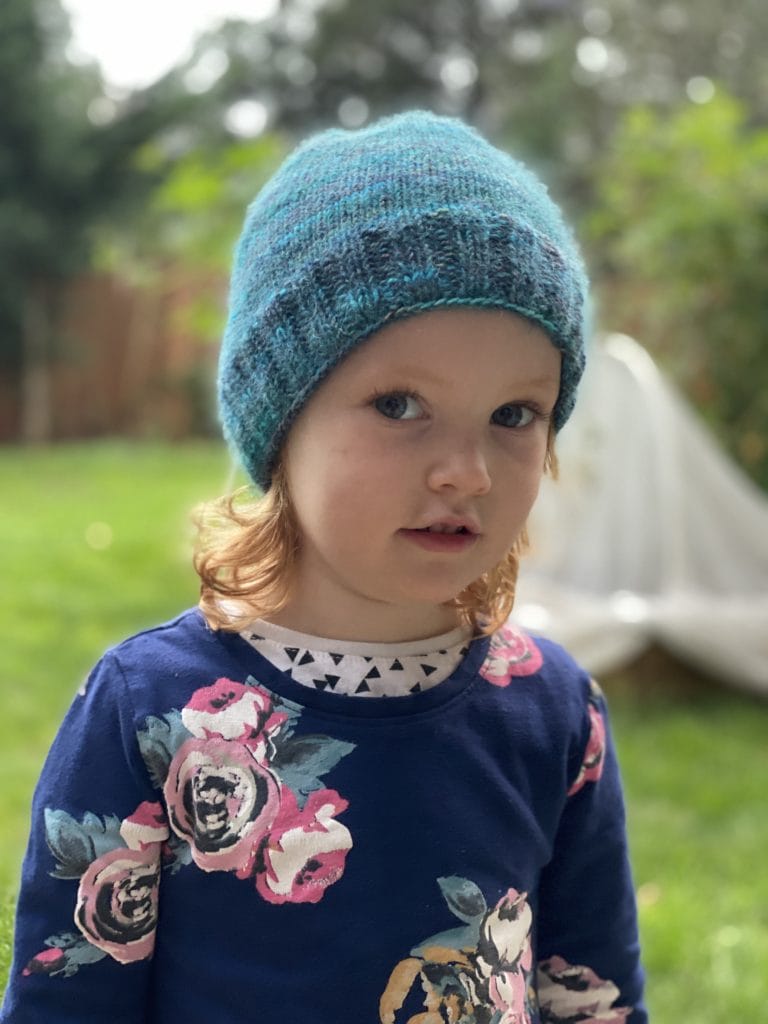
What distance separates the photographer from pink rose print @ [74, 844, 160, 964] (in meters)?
0.93

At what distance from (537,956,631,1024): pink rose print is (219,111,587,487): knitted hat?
557 mm

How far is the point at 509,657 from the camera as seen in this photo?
110 centimetres

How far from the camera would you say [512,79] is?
34.4ft

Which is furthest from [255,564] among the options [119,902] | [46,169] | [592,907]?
[46,169]

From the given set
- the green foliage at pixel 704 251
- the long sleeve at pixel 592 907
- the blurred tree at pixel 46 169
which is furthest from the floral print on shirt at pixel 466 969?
the blurred tree at pixel 46 169

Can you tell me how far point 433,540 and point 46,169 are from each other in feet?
31.9

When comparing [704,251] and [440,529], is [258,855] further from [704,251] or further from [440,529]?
[704,251]

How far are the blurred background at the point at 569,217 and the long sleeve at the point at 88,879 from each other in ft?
0.21

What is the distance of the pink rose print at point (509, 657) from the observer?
108 cm

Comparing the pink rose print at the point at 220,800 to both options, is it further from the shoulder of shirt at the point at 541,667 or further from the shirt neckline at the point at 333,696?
the shoulder of shirt at the point at 541,667

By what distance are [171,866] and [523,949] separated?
1.04ft

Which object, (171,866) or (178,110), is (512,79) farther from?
(171,866)

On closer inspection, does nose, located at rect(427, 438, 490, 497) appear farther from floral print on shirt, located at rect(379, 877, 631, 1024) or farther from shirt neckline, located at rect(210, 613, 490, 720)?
floral print on shirt, located at rect(379, 877, 631, 1024)

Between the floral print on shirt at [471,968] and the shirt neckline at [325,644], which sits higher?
the shirt neckline at [325,644]
